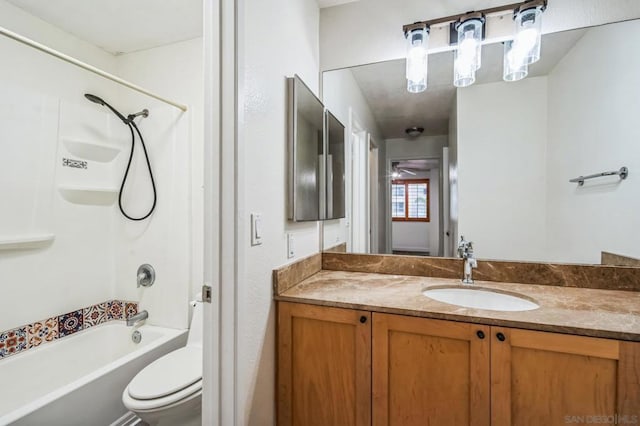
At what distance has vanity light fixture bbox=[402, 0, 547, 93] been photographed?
1.38 metres

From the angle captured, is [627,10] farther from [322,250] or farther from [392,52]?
[322,250]

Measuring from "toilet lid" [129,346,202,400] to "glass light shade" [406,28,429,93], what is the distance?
190cm

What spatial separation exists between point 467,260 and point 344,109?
1115 mm

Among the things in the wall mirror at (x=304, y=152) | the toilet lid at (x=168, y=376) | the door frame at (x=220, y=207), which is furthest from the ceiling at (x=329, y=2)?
the toilet lid at (x=168, y=376)

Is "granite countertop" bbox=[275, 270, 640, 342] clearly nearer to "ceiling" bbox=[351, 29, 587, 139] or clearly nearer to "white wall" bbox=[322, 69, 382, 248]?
"white wall" bbox=[322, 69, 382, 248]

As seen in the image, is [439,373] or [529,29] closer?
[439,373]

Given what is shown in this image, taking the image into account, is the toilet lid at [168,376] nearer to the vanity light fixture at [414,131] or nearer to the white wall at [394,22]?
the vanity light fixture at [414,131]

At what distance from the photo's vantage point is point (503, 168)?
1.52 meters

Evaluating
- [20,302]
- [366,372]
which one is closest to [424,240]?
[366,372]

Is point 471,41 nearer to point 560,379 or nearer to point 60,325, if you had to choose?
point 560,379

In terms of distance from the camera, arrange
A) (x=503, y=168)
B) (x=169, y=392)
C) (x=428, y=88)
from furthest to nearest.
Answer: (x=428, y=88) < (x=503, y=168) < (x=169, y=392)

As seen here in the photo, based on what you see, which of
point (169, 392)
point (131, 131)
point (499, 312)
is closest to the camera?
point (499, 312)

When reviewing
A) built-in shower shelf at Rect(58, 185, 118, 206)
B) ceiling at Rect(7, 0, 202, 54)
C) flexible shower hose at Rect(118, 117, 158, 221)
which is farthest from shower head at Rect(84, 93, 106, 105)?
built-in shower shelf at Rect(58, 185, 118, 206)

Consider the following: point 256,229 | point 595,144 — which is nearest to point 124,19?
point 256,229
